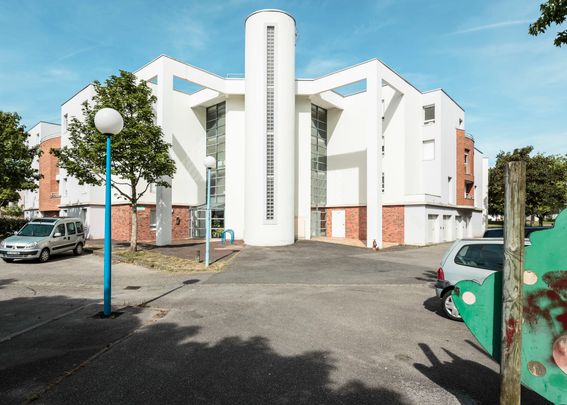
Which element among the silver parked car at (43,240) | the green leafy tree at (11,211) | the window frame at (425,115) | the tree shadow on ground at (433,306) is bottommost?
the tree shadow on ground at (433,306)

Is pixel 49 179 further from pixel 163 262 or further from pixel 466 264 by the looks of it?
pixel 466 264

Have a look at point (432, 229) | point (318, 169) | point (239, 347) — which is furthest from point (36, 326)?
point (432, 229)

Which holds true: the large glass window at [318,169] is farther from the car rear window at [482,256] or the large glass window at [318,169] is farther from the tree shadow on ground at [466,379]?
the tree shadow on ground at [466,379]

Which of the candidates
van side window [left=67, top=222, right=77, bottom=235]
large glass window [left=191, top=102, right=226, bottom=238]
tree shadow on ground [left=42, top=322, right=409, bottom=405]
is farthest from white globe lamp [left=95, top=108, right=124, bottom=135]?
large glass window [left=191, top=102, right=226, bottom=238]

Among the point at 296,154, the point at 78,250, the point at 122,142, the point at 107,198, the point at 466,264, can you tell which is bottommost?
the point at 78,250

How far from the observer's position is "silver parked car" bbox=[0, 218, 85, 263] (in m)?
13.6

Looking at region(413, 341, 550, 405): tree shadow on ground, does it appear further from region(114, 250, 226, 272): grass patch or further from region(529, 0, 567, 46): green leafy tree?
region(114, 250, 226, 272): grass patch

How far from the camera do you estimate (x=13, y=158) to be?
2300 cm

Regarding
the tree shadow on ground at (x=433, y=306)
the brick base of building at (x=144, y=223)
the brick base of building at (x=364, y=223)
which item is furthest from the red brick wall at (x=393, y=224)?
the tree shadow on ground at (x=433, y=306)

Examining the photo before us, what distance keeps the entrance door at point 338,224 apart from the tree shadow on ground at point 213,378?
24.9 meters

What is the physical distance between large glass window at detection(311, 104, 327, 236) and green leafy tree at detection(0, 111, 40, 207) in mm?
21577

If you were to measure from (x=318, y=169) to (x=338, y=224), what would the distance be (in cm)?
531

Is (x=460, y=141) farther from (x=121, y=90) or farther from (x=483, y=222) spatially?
(x=121, y=90)

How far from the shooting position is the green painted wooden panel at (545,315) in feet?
8.91
